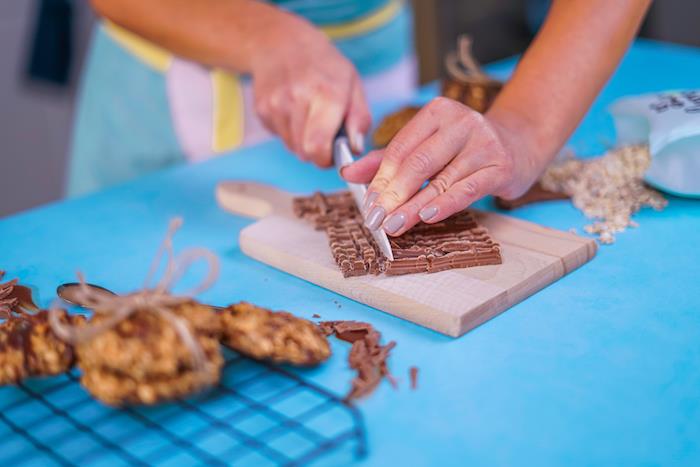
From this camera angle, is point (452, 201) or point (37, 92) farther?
point (37, 92)

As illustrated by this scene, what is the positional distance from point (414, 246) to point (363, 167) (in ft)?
0.54

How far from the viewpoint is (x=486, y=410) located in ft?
2.83

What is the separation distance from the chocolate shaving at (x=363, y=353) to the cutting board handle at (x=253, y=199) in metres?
0.36

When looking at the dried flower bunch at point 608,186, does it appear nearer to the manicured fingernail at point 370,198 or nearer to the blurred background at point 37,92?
the manicured fingernail at point 370,198

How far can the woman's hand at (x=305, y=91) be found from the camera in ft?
4.52

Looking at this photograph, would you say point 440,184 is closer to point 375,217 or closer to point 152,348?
point 375,217

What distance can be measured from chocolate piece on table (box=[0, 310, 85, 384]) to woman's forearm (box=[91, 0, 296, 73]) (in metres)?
0.78

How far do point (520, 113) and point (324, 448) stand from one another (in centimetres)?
72

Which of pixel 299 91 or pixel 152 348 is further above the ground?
pixel 299 91

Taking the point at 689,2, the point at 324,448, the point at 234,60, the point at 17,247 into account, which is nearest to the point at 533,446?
the point at 324,448

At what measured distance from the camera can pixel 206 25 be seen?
161cm

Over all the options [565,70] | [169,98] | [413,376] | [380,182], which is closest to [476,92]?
[565,70]

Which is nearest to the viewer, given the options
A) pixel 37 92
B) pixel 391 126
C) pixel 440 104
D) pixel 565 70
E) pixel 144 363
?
pixel 144 363

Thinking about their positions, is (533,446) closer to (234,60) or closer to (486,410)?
(486,410)
